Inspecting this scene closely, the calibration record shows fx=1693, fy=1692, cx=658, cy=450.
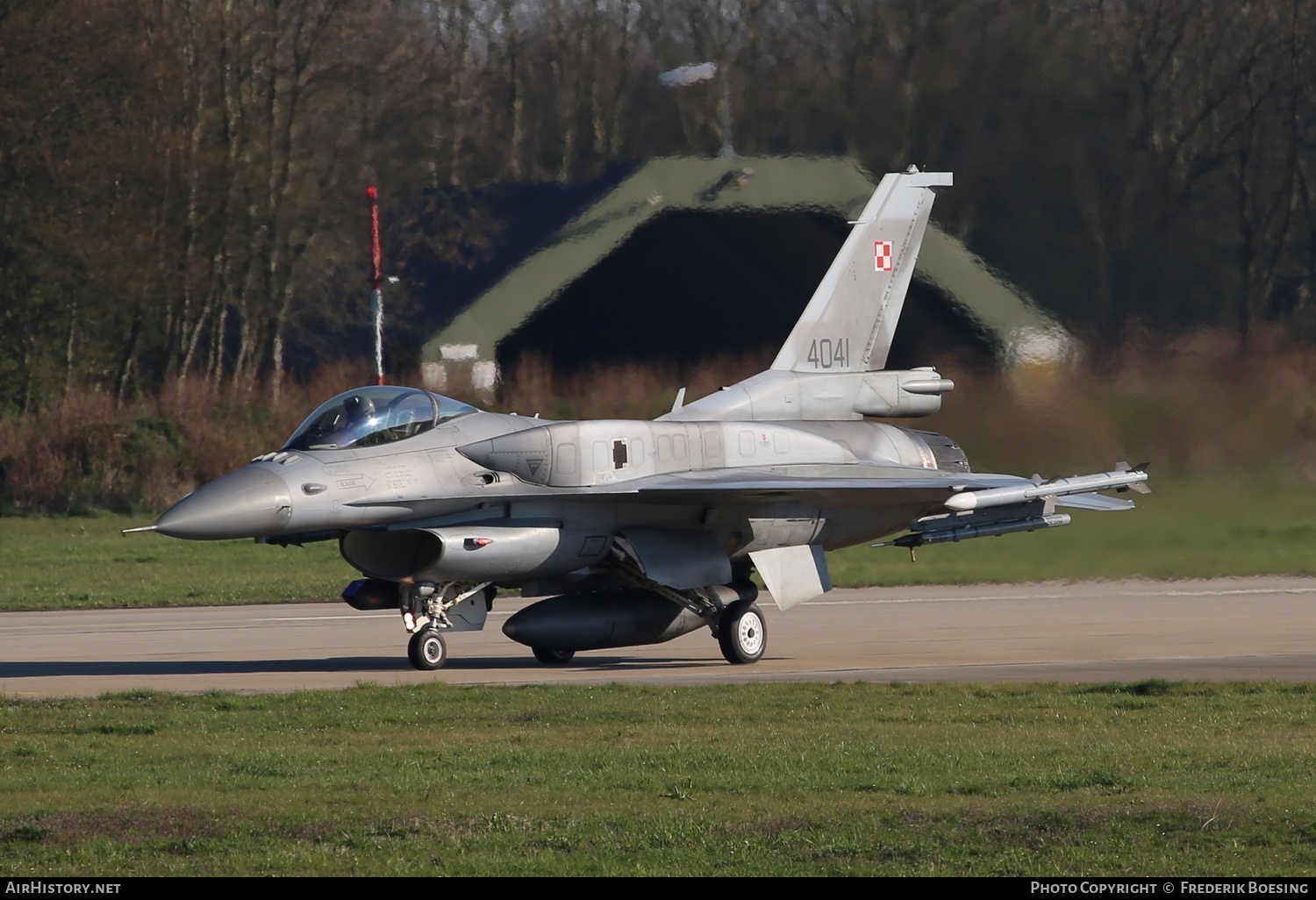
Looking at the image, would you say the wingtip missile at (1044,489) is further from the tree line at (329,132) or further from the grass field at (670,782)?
the tree line at (329,132)

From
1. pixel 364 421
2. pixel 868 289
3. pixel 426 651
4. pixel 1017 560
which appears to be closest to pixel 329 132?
pixel 1017 560

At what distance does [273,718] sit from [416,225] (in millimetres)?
24868

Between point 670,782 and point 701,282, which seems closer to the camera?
point 670,782

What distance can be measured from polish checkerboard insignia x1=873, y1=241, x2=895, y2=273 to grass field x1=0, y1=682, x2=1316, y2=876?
6.60 metres

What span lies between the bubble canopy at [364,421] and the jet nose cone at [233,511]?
2.19ft

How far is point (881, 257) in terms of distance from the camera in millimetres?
18391

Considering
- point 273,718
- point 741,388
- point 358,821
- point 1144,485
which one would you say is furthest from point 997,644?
point 358,821

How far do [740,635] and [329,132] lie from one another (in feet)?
79.1

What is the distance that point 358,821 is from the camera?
7.88 meters

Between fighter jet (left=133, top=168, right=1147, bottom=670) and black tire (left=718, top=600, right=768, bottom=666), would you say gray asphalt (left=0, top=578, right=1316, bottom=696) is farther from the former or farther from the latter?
fighter jet (left=133, top=168, right=1147, bottom=670)

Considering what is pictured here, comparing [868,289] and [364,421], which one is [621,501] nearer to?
[364,421]

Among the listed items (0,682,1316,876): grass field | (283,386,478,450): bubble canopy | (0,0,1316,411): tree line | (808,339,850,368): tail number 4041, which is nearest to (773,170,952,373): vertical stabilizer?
(808,339,850,368): tail number 4041

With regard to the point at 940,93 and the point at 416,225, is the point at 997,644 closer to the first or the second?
the point at 940,93

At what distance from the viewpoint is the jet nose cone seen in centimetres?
1352
